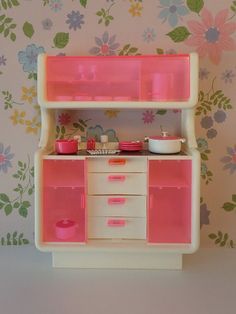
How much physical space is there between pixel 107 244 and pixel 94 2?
42.8 inches

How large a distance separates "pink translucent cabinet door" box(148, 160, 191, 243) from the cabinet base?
0.28 ft

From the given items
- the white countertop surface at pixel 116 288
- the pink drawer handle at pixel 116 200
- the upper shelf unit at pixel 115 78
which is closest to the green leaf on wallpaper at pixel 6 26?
the upper shelf unit at pixel 115 78

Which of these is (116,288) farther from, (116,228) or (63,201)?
(63,201)

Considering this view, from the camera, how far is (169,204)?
144 centimetres

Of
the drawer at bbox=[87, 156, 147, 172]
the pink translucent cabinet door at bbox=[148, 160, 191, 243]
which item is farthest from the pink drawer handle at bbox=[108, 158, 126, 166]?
the pink translucent cabinet door at bbox=[148, 160, 191, 243]

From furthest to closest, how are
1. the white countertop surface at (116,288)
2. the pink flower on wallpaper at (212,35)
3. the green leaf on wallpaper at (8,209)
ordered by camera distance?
the green leaf on wallpaper at (8,209) < the pink flower on wallpaper at (212,35) < the white countertop surface at (116,288)

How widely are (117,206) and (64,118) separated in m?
0.50

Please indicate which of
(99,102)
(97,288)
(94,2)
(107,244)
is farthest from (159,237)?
(94,2)

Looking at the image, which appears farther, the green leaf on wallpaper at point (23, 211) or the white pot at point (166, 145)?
the green leaf on wallpaper at point (23, 211)

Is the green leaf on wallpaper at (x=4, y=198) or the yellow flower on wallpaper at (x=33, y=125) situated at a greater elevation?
the yellow flower on wallpaper at (x=33, y=125)

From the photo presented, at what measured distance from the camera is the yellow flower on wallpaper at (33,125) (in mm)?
1637

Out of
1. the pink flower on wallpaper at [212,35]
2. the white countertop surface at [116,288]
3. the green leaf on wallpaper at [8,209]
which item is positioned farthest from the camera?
the green leaf on wallpaper at [8,209]

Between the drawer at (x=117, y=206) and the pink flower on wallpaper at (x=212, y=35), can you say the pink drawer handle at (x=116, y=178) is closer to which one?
the drawer at (x=117, y=206)

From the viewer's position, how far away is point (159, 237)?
1.42 m
